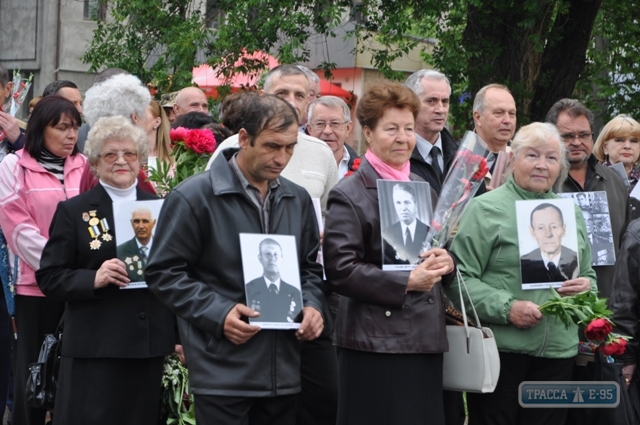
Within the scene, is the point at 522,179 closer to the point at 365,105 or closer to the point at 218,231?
the point at 365,105

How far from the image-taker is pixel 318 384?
227 inches

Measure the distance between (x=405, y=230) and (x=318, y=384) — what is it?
3.61 feet

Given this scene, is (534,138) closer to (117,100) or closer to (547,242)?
(547,242)

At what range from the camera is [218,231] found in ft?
15.5

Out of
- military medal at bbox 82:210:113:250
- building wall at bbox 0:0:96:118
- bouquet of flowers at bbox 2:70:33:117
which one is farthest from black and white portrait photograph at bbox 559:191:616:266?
building wall at bbox 0:0:96:118

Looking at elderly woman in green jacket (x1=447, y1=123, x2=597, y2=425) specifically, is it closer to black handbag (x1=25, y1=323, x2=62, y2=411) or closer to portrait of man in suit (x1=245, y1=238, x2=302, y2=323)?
portrait of man in suit (x1=245, y1=238, x2=302, y2=323)

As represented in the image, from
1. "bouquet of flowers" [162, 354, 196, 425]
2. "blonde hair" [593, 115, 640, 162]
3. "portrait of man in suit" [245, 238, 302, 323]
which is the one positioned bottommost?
"bouquet of flowers" [162, 354, 196, 425]

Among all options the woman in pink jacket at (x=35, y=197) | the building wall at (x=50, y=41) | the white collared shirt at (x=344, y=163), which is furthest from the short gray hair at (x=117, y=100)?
the building wall at (x=50, y=41)

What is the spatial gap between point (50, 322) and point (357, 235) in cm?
226

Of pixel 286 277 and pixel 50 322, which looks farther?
pixel 50 322

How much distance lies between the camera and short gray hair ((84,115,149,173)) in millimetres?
5691

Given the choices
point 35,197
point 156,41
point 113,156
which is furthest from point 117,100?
point 156,41

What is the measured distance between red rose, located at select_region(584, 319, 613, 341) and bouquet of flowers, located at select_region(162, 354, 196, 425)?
7.23 feet

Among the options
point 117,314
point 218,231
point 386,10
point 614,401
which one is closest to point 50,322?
point 117,314
